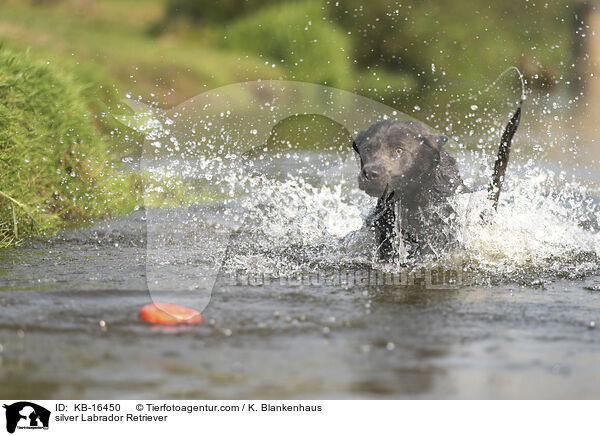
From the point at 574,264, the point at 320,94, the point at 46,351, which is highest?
the point at 320,94

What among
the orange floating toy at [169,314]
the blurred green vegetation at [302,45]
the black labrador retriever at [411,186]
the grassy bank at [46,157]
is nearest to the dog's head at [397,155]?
the black labrador retriever at [411,186]

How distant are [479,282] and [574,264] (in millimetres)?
1030

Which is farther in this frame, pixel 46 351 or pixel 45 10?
pixel 45 10

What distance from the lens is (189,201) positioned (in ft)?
28.4

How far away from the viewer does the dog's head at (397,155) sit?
5.61 metres

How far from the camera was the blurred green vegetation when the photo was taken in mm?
16156

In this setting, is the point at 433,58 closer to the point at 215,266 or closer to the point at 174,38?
the point at 174,38

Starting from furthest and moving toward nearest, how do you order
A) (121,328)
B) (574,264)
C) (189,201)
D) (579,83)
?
(579,83) → (189,201) → (574,264) → (121,328)

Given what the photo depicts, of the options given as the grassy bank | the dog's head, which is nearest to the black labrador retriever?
the dog's head

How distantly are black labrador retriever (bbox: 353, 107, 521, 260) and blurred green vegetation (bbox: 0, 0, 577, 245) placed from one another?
18.8ft

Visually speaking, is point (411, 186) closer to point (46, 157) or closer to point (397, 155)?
point (397, 155)

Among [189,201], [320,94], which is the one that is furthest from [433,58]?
[189,201]
